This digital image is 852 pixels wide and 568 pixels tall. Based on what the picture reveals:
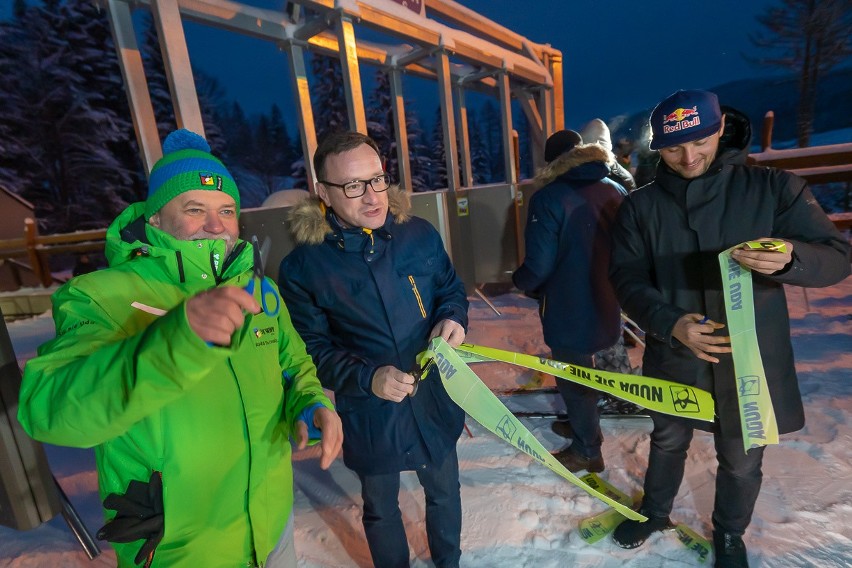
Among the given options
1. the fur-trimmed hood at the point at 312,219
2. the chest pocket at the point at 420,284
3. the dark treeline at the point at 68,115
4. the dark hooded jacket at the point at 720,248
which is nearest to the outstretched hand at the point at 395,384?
the chest pocket at the point at 420,284

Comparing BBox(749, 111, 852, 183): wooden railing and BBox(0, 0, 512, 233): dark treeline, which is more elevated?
BBox(0, 0, 512, 233): dark treeline

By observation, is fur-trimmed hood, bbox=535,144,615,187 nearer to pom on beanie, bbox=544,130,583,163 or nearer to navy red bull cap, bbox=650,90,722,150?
pom on beanie, bbox=544,130,583,163

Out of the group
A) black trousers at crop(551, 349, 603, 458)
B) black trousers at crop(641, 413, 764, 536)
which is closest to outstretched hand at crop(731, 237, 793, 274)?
black trousers at crop(641, 413, 764, 536)

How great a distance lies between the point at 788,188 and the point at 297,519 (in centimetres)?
318

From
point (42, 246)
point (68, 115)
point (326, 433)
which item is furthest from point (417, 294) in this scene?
point (68, 115)

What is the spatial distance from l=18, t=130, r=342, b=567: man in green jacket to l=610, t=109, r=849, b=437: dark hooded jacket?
1574 millimetres

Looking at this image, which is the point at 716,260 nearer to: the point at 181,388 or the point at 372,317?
the point at 372,317

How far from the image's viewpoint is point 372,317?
177cm

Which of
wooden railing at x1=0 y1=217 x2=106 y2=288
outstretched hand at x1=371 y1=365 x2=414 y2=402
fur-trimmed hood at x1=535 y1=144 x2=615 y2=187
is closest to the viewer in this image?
outstretched hand at x1=371 y1=365 x2=414 y2=402

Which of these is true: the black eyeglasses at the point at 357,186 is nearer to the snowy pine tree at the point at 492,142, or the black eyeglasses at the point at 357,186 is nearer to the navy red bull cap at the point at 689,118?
the navy red bull cap at the point at 689,118

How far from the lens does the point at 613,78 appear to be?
98.2 m

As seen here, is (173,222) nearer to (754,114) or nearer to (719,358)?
(719,358)

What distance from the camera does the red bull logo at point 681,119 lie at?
5.72ft

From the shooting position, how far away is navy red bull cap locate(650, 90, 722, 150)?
1742 mm
